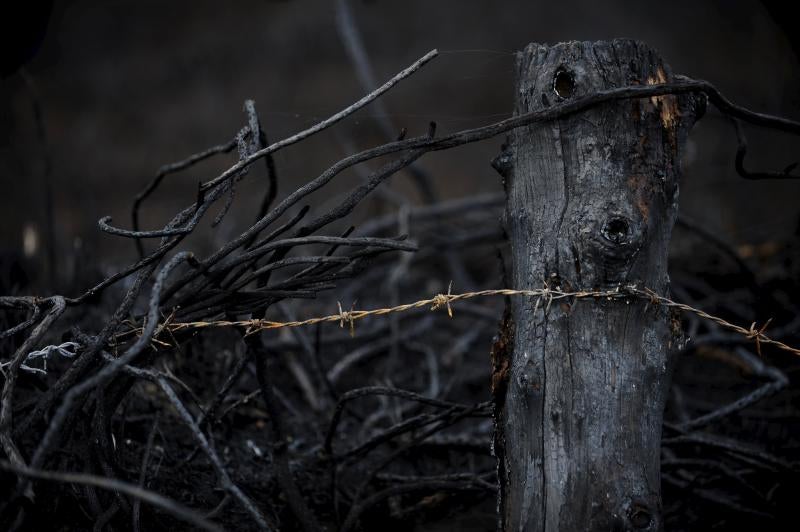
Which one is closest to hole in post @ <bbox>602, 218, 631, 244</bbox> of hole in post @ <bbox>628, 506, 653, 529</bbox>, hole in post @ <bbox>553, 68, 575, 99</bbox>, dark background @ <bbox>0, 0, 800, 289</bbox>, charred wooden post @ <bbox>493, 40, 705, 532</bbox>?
charred wooden post @ <bbox>493, 40, 705, 532</bbox>

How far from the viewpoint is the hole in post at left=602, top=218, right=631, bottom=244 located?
1.14 m

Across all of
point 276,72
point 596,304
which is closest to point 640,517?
point 596,304

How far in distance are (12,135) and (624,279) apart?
3704 millimetres

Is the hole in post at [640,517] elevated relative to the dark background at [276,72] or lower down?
lower down

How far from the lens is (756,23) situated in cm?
457

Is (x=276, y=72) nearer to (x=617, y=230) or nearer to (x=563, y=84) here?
(x=563, y=84)

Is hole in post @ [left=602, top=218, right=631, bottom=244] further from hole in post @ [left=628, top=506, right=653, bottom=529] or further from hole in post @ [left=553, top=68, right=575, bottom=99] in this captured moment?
hole in post @ [left=628, top=506, right=653, bottom=529]

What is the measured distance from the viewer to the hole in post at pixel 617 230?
1.14 metres

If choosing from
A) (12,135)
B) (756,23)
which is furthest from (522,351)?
(756,23)

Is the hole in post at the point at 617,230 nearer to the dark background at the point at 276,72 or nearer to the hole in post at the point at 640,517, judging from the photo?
the hole in post at the point at 640,517

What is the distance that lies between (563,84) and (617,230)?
0.29 m

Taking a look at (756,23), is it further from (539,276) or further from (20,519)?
(20,519)

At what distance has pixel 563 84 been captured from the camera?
46.8 inches

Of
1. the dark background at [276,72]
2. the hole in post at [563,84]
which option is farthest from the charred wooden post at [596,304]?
the dark background at [276,72]
